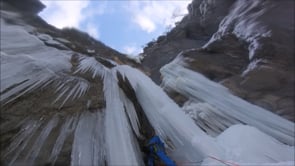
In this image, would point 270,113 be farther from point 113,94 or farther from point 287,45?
point 113,94

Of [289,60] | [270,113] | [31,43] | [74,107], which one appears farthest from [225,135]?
[31,43]

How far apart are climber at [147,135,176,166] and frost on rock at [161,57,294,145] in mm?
1625

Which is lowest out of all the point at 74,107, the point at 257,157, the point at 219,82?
the point at 257,157

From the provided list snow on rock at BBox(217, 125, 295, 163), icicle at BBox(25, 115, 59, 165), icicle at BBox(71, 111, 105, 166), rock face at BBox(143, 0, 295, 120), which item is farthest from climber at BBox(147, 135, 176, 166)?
rock face at BBox(143, 0, 295, 120)

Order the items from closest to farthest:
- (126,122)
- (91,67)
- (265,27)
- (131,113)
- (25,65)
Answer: (126,122), (131,113), (25,65), (91,67), (265,27)

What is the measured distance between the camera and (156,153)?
3.07m

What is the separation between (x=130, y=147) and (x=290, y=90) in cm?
365

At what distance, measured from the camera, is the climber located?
9.80ft

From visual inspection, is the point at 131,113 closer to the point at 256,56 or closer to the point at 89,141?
the point at 89,141

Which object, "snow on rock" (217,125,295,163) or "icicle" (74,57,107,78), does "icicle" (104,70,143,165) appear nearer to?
"icicle" (74,57,107,78)

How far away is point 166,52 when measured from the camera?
9234mm

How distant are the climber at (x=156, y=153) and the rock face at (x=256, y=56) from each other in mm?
2669

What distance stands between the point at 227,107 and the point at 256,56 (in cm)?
160

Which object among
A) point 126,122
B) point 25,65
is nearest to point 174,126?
point 126,122
